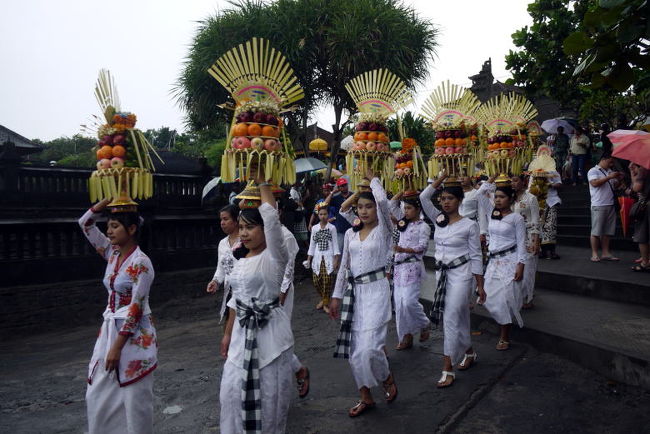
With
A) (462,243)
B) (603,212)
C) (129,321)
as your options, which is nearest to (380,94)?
(462,243)

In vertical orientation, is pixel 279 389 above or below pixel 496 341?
above

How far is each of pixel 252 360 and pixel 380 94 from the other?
3016 mm

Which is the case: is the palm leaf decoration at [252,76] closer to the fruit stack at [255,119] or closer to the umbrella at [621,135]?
the fruit stack at [255,119]

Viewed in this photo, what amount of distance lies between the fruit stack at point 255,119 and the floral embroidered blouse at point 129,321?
0.90m

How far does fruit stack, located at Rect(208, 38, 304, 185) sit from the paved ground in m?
2.09

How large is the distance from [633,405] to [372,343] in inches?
82.9

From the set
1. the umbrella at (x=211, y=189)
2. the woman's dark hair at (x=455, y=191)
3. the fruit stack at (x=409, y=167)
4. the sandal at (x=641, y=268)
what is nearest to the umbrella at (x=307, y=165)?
the umbrella at (x=211, y=189)

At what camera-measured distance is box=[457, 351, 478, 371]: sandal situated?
196 inches

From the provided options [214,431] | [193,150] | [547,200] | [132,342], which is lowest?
[214,431]

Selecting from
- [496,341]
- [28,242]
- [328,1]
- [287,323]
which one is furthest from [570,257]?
[328,1]

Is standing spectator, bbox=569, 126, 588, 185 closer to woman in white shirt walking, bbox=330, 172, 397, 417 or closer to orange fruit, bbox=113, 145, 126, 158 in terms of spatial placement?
woman in white shirt walking, bbox=330, 172, 397, 417

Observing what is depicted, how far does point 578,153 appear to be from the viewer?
13.2 meters

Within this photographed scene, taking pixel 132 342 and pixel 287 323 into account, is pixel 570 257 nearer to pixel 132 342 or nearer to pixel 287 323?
pixel 287 323

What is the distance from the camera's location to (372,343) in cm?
406
